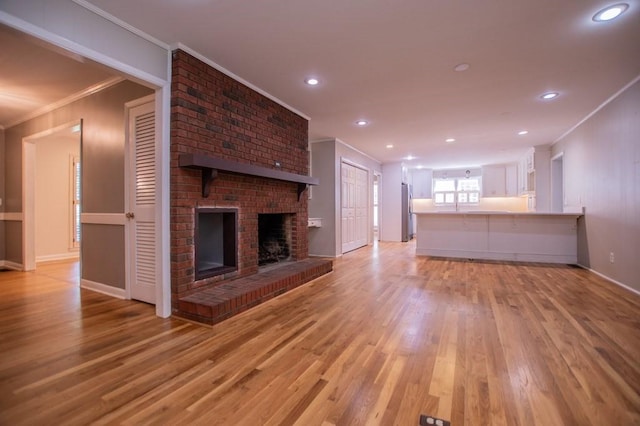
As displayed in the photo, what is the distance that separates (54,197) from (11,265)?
1420mm

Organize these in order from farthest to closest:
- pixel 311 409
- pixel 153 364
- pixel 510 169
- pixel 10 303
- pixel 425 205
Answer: pixel 425 205
pixel 510 169
pixel 10 303
pixel 153 364
pixel 311 409

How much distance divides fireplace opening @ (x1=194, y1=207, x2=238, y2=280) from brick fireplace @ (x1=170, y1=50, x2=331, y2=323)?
0.5 inches

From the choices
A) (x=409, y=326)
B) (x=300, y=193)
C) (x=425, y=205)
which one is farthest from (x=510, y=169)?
(x=409, y=326)

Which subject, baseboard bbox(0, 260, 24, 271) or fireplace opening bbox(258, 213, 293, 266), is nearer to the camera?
fireplace opening bbox(258, 213, 293, 266)

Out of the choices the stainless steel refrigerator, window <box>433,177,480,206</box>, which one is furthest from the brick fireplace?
window <box>433,177,480,206</box>

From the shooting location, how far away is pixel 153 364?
1.96 m

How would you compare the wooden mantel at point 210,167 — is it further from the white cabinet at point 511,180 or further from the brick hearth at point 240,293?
the white cabinet at point 511,180

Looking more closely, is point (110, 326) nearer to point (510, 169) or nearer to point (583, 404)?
point (583, 404)

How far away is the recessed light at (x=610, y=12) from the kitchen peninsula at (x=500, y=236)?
376cm

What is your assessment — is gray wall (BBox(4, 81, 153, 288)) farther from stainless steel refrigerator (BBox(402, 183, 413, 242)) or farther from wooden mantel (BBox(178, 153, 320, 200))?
stainless steel refrigerator (BBox(402, 183, 413, 242))

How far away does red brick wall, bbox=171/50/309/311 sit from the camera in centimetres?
279

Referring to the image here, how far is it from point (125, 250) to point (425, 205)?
10.3m

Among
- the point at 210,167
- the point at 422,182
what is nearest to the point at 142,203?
the point at 210,167

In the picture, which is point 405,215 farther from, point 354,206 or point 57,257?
point 57,257
